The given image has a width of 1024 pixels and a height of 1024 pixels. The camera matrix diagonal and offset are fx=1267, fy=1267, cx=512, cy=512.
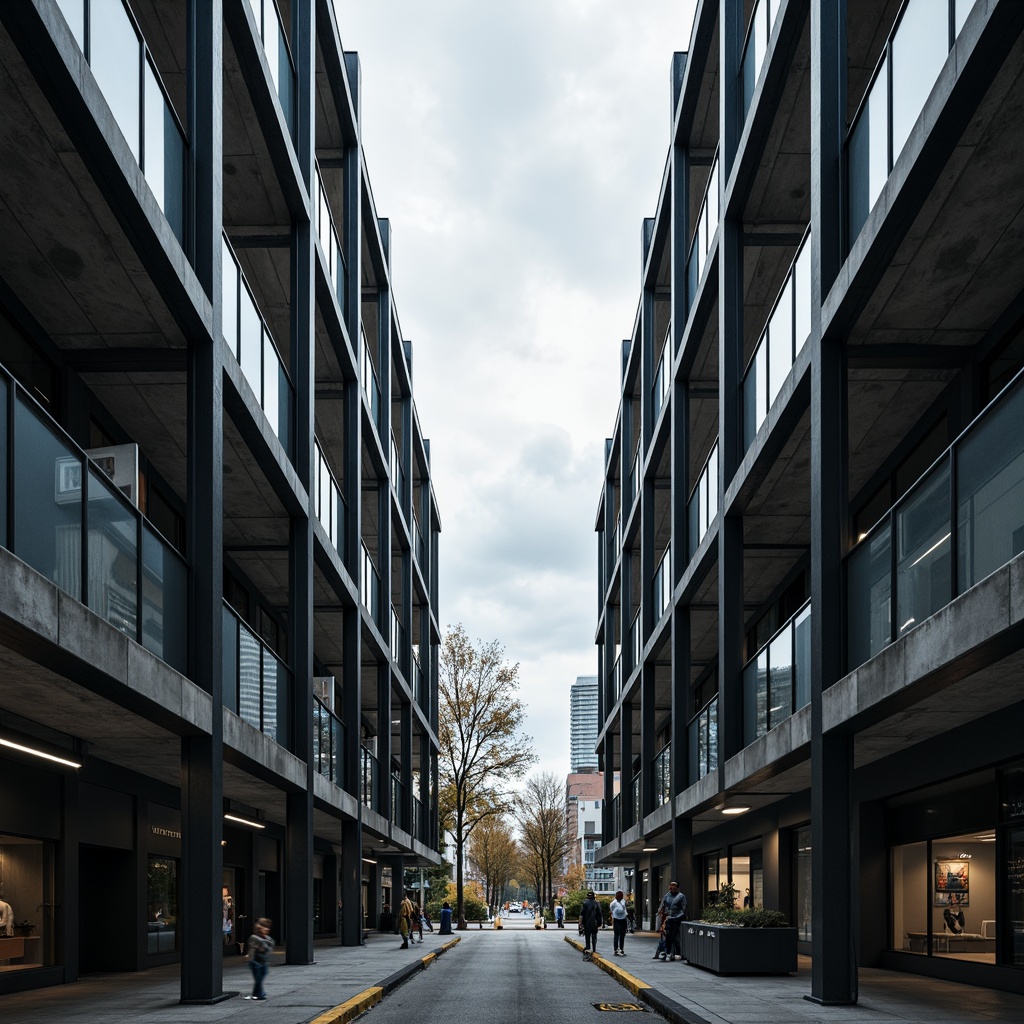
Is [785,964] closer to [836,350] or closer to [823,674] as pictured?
[823,674]

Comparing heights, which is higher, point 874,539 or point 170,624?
point 874,539

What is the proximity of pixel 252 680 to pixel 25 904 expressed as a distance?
434 centimetres

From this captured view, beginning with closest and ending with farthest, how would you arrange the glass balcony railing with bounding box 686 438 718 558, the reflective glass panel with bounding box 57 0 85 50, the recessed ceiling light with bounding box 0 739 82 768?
the reflective glass panel with bounding box 57 0 85 50
the recessed ceiling light with bounding box 0 739 82 768
the glass balcony railing with bounding box 686 438 718 558

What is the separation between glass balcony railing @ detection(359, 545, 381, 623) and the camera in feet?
102

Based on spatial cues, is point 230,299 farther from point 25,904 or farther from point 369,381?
point 369,381

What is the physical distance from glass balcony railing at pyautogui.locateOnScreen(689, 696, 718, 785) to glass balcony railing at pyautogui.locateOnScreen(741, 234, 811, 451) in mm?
5823

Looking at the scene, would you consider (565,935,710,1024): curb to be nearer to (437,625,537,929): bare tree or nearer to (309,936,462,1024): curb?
(309,936,462,1024): curb

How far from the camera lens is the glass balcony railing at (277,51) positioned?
19547mm

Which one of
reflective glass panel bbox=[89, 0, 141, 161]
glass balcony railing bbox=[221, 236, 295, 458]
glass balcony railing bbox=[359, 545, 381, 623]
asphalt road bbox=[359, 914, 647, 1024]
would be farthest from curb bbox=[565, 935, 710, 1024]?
reflective glass panel bbox=[89, 0, 141, 161]

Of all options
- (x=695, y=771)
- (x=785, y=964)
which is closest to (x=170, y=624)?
(x=785, y=964)

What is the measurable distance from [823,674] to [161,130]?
33.4 feet

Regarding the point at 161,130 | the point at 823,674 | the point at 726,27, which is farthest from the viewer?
the point at 726,27

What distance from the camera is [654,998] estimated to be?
16.7 meters

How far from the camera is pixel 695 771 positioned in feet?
90.1
